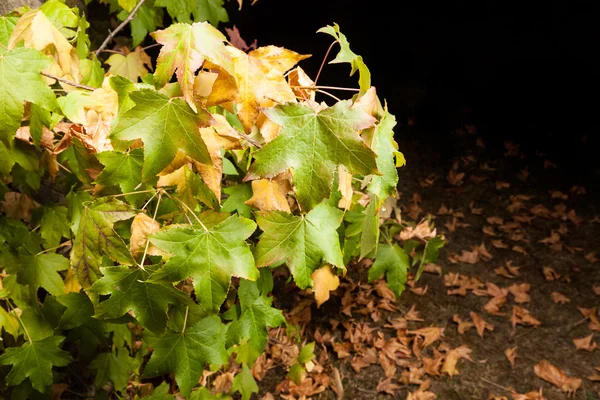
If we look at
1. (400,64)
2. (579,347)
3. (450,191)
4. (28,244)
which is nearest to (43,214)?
(28,244)

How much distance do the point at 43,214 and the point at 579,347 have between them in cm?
486

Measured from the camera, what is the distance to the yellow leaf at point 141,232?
4.44ft

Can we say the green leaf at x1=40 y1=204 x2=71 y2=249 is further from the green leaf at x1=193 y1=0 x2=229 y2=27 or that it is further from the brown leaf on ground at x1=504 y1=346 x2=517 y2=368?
the brown leaf on ground at x1=504 y1=346 x2=517 y2=368

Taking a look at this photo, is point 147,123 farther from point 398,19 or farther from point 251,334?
point 398,19

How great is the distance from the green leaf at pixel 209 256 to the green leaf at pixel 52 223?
3.81 ft

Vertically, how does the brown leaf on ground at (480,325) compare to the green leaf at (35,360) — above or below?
below

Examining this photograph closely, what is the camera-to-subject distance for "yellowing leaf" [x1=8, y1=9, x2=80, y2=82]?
1.46 metres

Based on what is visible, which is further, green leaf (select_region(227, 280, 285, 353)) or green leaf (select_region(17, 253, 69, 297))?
green leaf (select_region(227, 280, 285, 353))

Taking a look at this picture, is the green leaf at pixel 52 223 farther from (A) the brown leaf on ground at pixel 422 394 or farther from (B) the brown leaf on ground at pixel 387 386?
(A) the brown leaf on ground at pixel 422 394

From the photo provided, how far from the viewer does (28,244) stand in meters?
2.03

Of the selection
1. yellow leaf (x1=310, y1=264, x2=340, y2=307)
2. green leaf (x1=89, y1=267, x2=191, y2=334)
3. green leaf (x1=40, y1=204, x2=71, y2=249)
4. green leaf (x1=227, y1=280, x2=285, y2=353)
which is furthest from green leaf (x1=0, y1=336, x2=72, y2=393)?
yellow leaf (x1=310, y1=264, x2=340, y2=307)

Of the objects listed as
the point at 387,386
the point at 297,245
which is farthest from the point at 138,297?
the point at 387,386

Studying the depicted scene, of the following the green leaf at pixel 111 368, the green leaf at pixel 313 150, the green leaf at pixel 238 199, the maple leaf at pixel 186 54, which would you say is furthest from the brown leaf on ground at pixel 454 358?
the maple leaf at pixel 186 54

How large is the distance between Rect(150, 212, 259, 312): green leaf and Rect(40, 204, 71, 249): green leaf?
116 cm
